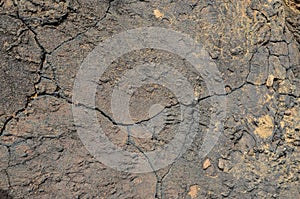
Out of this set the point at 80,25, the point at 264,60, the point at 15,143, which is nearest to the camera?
the point at 15,143

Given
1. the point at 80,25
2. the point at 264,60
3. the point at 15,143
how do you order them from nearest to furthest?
1. the point at 15,143
2. the point at 80,25
3. the point at 264,60

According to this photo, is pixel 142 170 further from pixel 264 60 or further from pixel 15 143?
pixel 264 60

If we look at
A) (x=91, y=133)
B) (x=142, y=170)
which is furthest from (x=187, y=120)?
(x=91, y=133)

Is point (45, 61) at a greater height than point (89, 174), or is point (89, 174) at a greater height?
point (45, 61)

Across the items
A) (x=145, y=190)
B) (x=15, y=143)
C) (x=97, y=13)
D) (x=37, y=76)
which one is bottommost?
(x=145, y=190)

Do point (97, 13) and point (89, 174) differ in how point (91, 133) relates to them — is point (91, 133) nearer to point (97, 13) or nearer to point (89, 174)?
point (89, 174)

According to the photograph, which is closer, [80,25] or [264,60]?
[80,25]
